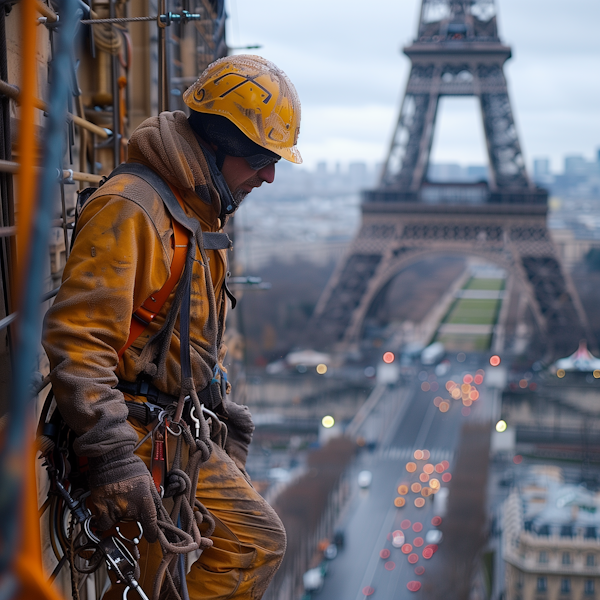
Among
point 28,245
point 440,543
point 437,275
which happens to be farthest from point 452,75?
point 437,275

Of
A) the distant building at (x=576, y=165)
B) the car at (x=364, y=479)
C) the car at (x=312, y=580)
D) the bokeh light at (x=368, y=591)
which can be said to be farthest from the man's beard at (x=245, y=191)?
the distant building at (x=576, y=165)

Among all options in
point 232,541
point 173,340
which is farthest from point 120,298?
point 232,541

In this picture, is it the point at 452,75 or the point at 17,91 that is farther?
the point at 452,75

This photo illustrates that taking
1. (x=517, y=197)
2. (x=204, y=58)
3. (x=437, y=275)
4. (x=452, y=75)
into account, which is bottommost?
(x=437, y=275)

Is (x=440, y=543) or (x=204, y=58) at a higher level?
(x=204, y=58)

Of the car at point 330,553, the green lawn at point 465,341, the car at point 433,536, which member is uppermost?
the car at point 330,553

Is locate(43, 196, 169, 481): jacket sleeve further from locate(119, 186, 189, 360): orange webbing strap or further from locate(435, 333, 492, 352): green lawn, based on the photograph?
locate(435, 333, 492, 352): green lawn

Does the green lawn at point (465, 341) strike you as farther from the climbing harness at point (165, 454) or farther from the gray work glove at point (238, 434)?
the climbing harness at point (165, 454)

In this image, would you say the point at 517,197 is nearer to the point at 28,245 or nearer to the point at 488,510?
the point at 488,510
